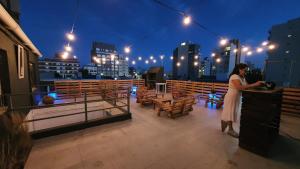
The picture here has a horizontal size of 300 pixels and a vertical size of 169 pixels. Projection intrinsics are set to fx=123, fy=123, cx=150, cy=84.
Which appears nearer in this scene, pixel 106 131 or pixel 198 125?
pixel 106 131

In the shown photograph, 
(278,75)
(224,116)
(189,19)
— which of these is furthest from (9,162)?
(278,75)

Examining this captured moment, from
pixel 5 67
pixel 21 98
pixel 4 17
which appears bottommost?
pixel 21 98

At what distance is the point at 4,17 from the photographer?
232 cm

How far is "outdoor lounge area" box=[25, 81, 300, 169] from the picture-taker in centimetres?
208

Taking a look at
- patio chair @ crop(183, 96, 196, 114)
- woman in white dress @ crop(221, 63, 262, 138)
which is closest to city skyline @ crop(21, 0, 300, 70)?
→ woman in white dress @ crop(221, 63, 262, 138)

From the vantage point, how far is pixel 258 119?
2.30 m

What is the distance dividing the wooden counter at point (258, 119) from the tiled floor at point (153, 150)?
19 cm

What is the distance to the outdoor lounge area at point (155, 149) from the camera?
2.08 m

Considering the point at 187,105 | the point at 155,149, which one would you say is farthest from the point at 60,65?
the point at 155,149

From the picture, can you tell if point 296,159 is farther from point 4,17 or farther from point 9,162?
point 4,17

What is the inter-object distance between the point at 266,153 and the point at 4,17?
550 cm

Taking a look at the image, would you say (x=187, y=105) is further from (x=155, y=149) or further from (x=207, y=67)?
(x=207, y=67)

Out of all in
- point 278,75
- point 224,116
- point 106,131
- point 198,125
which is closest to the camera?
point 224,116

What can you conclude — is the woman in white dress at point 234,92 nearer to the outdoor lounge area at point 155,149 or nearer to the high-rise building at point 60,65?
the outdoor lounge area at point 155,149
